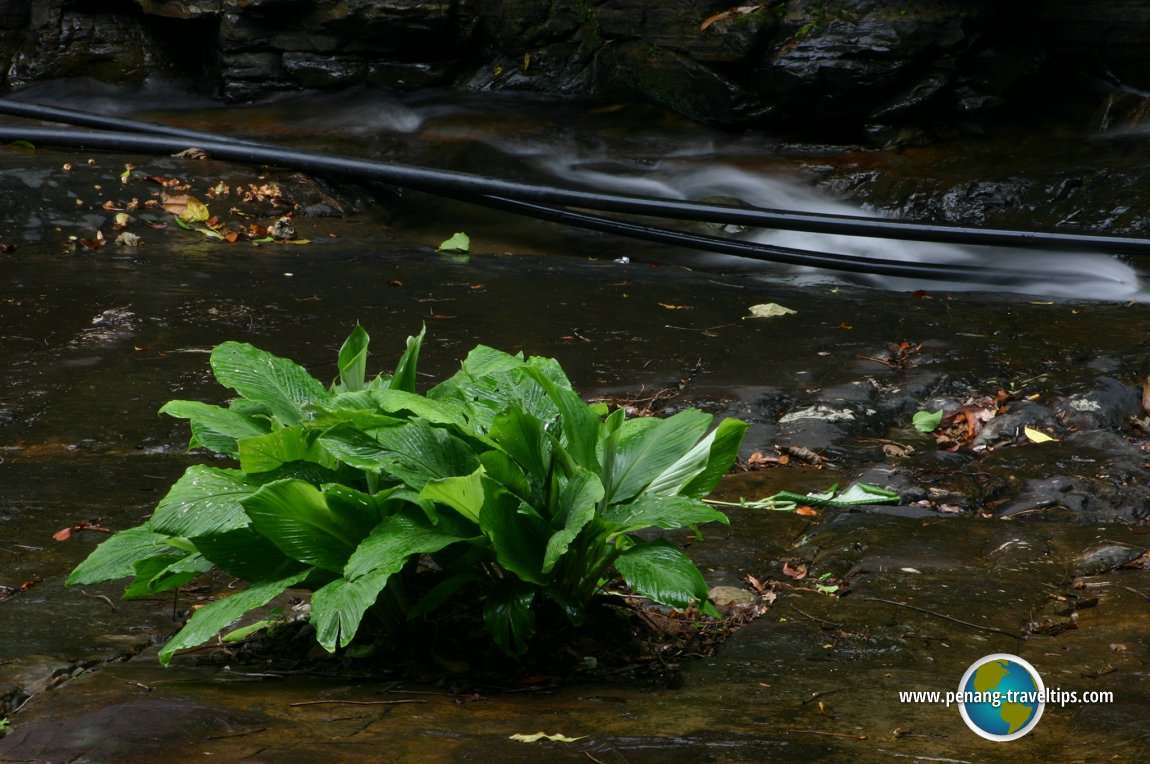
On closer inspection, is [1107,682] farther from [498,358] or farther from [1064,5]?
[1064,5]

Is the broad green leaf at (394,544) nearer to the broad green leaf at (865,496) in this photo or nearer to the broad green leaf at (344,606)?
the broad green leaf at (344,606)

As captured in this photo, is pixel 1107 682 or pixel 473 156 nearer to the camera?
pixel 1107 682

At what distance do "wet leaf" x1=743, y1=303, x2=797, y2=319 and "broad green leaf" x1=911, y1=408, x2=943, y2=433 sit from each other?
5.03ft

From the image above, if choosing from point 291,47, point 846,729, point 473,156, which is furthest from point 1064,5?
point 846,729

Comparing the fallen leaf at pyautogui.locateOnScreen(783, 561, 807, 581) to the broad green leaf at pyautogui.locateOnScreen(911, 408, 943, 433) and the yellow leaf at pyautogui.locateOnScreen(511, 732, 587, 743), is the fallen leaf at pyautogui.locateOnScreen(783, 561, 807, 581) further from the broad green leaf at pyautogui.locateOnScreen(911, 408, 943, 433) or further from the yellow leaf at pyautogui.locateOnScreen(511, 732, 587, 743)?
the broad green leaf at pyautogui.locateOnScreen(911, 408, 943, 433)

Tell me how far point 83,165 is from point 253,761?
658 centimetres

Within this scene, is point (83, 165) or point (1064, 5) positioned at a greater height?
point (1064, 5)

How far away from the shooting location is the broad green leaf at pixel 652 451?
222 cm

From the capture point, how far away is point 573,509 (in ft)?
6.65

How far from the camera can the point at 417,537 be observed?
198cm

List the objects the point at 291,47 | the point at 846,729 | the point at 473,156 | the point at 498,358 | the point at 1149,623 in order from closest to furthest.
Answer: the point at 846,729 < the point at 1149,623 < the point at 498,358 < the point at 473,156 < the point at 291,47

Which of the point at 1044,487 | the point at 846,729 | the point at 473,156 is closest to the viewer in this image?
the point at 846,729

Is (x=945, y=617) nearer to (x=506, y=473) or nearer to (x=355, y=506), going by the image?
Result: (x=506, y=473)

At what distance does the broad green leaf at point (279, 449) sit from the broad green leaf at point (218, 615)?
0.74ft
